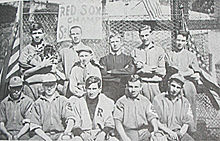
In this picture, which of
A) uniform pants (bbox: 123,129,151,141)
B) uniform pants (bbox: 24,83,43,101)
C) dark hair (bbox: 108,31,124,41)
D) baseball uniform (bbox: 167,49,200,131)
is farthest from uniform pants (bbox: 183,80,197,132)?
uniform pants (bbox: 24,83,43,101)

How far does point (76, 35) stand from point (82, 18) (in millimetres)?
73

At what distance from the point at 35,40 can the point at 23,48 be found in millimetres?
59

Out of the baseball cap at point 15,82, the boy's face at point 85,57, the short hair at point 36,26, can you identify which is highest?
the short hair at point 36,26

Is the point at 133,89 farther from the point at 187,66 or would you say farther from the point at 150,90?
the point at 187,66

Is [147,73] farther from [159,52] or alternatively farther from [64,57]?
[64,57]

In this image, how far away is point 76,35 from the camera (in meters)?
1.33

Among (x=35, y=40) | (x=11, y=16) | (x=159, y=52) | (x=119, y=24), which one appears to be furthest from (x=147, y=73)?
(x=11, y=16)

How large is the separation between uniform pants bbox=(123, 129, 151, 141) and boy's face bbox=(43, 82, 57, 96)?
0.33 meters

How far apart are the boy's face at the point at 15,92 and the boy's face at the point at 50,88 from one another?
11cm

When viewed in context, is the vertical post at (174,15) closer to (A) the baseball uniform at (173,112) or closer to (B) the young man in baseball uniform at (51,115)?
(A) the baseball uniform at (173,112)

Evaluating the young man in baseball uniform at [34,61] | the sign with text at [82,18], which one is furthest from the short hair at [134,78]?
the young man in baseball uniform at [34,61]

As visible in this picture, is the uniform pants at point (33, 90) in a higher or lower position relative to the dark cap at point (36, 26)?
lower

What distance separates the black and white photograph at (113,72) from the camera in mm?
1279

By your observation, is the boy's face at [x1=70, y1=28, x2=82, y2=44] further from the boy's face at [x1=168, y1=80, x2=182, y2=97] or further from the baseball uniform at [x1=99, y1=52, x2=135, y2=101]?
the boy's face at [x1=168, y1=80, x2=182, y2=97]
